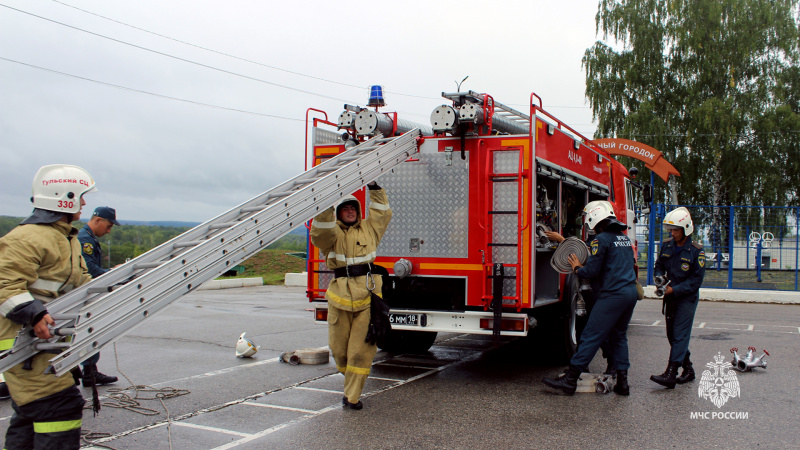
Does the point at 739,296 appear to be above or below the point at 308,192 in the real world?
below

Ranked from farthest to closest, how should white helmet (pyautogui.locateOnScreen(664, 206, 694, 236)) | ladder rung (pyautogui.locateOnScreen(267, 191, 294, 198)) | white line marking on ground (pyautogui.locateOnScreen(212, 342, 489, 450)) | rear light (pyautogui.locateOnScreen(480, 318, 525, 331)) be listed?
white helmet (pyautogui.locateOnScreen(664, 206, 694, 236)), rear light (pyautogui.locateOnScreen(480, 318, 525, 331)), ladder rung (pyautogui.locateOnScreen(267, 191, 294, 198)), white line marking on ground (pyautogui.locateOnScreen(212, 342, 489, 450))

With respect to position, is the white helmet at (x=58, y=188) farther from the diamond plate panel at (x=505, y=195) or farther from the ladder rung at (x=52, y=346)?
the diamond plate panel at (x=505, y=195)

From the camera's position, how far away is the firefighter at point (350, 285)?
5.50 metres

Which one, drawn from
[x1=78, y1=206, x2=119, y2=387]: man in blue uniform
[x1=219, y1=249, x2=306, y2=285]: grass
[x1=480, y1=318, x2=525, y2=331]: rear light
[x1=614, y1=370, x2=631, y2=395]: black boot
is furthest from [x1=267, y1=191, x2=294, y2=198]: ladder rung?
[x1=219, y1=249, x2=306, y2=285]: grass

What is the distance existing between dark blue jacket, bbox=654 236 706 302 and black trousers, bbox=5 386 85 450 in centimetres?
554

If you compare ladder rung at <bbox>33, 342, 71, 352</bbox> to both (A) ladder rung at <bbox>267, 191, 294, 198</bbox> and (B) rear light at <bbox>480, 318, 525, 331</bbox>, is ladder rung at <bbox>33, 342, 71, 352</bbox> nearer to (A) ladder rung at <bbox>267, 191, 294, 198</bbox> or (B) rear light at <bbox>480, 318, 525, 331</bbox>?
(A) ladder rung at <bbox>267, 191, 294, 198</bbox>

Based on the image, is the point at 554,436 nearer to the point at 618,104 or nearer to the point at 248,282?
the point at 248,282

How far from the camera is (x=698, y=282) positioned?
6.50 metres

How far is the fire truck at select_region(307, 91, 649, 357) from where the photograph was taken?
6.37 metres

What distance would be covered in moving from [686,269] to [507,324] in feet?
6.37

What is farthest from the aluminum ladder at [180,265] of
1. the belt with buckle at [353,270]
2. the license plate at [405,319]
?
the license plate at [405,319]

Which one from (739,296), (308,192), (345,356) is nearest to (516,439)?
(345,356)

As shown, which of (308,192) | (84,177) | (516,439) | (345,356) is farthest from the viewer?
(345,356)

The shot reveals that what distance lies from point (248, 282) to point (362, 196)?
1600 cm
